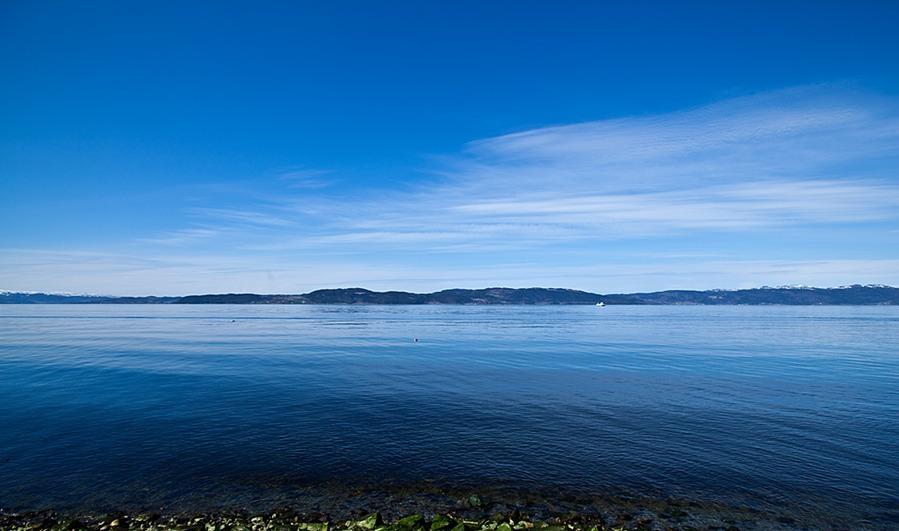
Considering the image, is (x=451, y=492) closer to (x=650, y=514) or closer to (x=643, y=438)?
(x=650, y=514)

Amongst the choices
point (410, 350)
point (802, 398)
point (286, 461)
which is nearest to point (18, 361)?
point (410, 350)

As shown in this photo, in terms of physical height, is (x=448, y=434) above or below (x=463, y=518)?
above

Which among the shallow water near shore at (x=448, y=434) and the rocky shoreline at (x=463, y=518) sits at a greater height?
the shallow water near shore at (x=448, y=434)

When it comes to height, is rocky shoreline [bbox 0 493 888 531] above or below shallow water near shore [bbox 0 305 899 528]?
below

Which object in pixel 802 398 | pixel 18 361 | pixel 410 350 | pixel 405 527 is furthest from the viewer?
pixel 410 350

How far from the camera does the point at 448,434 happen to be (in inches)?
912

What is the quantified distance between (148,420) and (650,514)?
2639 cm

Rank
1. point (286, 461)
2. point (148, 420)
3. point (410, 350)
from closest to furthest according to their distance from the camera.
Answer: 1. point (286, 461)
2. point (148, 420)
3. point (410, 350)

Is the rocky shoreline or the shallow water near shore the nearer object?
the rocky shoreline

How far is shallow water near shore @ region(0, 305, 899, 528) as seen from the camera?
1673 centimetres

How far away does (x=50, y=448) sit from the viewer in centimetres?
2134

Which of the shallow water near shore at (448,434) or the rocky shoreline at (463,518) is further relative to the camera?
the shallow water near shore at (448,434)

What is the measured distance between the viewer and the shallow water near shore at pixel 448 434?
659 inches

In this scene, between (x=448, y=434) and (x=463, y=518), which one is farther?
(x=448, y=434)
